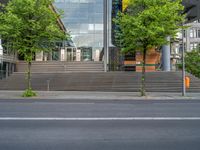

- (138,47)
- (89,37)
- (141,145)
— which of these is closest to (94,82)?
(138,47)

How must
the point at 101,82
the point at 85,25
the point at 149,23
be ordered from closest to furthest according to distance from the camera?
the point at 149,23 < the point at 101,82 < the point at 85,25

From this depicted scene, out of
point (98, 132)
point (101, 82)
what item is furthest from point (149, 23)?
point (98, 132)

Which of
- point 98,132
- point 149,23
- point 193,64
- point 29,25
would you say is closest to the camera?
point 98,132

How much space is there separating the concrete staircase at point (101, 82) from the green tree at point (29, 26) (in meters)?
8.08

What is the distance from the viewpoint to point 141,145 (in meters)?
6.69

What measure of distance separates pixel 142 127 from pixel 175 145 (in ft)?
7.22

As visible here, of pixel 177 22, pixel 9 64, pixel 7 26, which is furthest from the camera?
pixel 9 64

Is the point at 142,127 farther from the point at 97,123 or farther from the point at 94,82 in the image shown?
the point at 94,82

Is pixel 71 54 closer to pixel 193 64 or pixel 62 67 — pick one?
pixel 62 67

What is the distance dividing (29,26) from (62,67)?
A: 1727 cm

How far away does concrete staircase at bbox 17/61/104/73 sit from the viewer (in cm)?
3806

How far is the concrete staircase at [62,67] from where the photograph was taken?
125 ft

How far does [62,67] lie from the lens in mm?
38469

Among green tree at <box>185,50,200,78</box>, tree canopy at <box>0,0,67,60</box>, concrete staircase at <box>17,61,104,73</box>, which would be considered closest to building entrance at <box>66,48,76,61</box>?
concrete staircase at <box>17,61,104,73</box>
